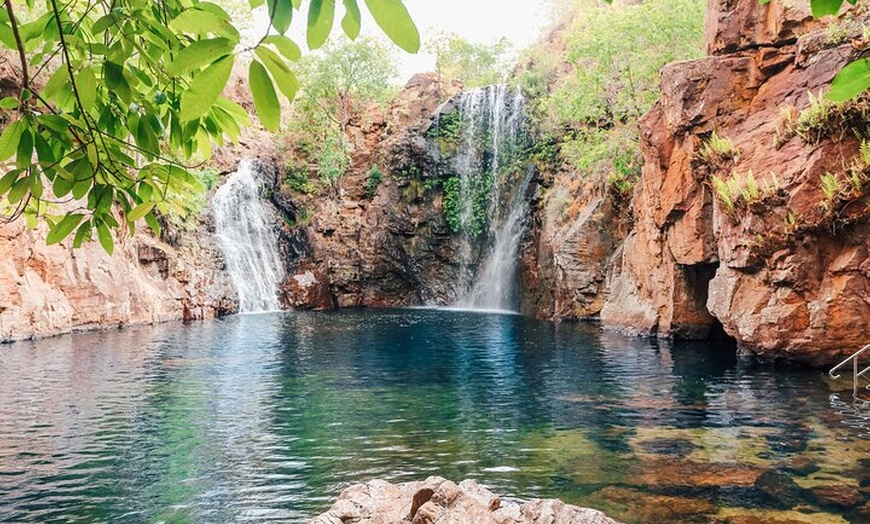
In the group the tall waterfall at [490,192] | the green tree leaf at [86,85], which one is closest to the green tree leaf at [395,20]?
the green tree leaf at [86,85]

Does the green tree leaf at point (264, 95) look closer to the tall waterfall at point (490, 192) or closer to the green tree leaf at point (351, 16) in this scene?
the green tree leaf at point (351, 16)

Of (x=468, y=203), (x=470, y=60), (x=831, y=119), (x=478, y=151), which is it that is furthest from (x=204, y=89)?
(x=470, y=60)

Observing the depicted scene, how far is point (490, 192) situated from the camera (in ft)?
122

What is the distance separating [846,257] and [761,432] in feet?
19.1

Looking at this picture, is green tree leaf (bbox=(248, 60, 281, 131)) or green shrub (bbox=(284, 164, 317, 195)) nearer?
green tree leaf (bbox=(248, 60, 281, 131))

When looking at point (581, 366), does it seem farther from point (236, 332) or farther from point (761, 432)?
point (236, 332)

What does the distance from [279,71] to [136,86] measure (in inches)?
40.5

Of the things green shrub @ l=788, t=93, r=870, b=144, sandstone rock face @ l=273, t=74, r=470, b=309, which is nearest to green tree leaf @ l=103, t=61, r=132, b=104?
green shrub @ l=788, t=93, r=870, b=144

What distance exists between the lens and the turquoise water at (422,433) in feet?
23.7

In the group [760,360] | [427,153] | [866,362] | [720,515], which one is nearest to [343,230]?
[427,153]

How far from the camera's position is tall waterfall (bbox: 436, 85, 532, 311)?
34906mm

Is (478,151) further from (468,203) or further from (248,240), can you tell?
(248,240)

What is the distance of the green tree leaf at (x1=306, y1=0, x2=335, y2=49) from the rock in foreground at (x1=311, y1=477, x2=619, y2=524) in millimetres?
4097

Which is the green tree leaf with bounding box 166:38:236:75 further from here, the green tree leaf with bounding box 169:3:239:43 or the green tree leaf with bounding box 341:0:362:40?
the green tree leaf with bounding box 341:0:362:40
